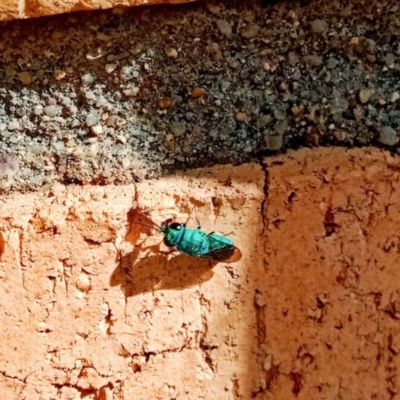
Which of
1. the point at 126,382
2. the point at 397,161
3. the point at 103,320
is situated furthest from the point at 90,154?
the point at 397,161

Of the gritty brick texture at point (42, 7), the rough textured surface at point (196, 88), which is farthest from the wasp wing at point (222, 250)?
the gritty brick texture at point (42, 7)

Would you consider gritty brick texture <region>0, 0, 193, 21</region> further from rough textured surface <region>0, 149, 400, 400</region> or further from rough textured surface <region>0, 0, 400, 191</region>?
rough textured surface <region>0, 149, 400, 400</region>

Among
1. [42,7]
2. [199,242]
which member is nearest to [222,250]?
[199,242]

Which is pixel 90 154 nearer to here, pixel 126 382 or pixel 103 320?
pixel 103 320

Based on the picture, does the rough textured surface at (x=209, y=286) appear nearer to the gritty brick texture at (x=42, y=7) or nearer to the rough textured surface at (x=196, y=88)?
the rough textured surface at (x=196, y=88)

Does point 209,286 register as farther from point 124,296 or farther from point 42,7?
point 42,7

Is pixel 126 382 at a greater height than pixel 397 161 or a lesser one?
lesser

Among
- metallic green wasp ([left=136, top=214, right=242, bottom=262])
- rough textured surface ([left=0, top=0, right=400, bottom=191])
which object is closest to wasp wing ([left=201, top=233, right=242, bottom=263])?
metallic green wasp ([left=136, top=214, right=242, bottom=262])

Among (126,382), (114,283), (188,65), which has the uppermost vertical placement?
(188,65)
